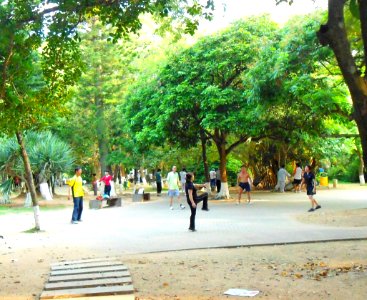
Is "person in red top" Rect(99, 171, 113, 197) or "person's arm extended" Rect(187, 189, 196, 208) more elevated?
"person in red top" Rect(99, 171, 113, 197)

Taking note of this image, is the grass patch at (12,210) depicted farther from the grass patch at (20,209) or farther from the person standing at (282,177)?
the person standing at (282,177)

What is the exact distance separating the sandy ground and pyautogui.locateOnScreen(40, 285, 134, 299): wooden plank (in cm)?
21

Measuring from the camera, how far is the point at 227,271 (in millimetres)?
8242

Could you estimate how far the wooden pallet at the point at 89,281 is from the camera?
683cm

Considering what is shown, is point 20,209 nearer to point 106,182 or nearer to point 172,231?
point 106,182

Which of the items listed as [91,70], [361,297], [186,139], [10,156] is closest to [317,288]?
[361,297]

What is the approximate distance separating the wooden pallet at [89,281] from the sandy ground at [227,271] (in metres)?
0.18

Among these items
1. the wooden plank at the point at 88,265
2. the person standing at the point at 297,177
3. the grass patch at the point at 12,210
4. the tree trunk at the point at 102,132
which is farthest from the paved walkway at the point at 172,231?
the tree trunk at the point at 102,132

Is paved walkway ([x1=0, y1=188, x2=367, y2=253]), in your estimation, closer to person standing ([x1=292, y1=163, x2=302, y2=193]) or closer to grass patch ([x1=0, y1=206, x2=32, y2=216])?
grass patch ([x1=0, y1=206, x2=32, y2=216])

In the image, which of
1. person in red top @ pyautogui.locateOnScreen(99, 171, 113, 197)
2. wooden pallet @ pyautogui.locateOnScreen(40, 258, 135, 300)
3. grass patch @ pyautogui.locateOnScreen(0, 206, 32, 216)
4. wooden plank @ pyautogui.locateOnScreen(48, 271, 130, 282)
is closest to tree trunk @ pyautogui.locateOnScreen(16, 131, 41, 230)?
wooden pallet @ pyautogui.locateOnScreen(40, 258, 135, 300)

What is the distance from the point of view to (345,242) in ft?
35.4

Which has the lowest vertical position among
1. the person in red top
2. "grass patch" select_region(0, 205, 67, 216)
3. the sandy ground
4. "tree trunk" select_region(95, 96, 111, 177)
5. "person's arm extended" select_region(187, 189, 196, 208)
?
the sandy ground

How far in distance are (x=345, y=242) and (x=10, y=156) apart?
21.2 metres

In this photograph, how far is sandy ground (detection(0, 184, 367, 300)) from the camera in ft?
22.8
